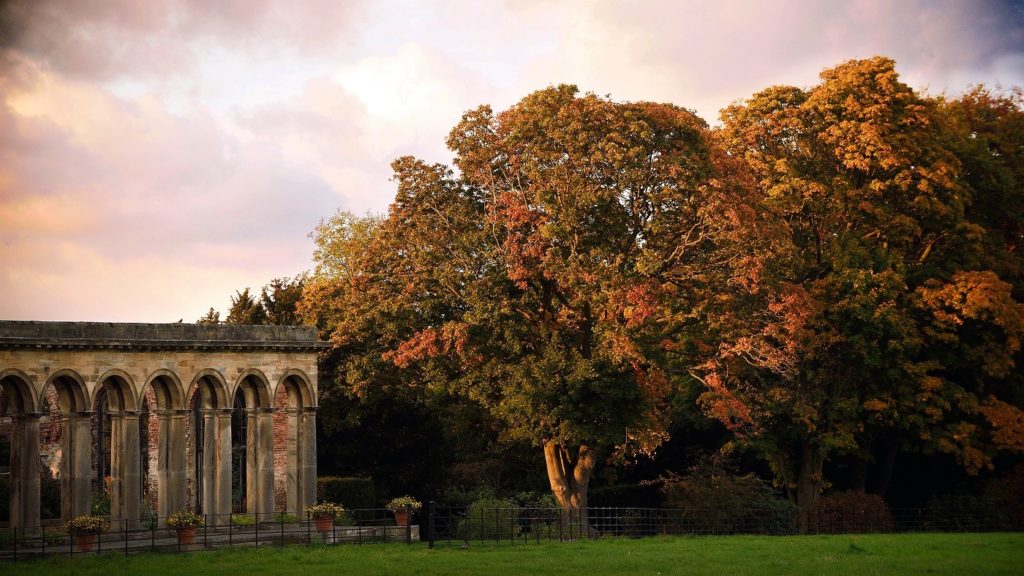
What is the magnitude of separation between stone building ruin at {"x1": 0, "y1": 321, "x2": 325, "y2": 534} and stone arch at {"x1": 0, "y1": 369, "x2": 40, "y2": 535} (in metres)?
0.03

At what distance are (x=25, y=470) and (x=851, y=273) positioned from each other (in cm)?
2571

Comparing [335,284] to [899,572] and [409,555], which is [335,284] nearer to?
[409,555]

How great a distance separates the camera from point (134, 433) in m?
36.0

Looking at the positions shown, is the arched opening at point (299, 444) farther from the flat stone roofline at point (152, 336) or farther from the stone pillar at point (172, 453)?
the stone pillar at point (172, 453)

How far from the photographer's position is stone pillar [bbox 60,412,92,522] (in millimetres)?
34625

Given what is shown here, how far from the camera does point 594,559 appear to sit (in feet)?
97.4

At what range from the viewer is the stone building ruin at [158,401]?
33.7 m

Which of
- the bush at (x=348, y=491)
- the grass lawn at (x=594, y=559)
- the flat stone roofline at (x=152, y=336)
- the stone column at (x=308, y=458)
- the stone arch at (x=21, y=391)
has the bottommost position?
the grass lawn at (x=594, y=559)

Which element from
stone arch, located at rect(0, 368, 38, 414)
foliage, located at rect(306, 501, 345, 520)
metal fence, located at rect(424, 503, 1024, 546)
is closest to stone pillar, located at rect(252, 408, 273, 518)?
foliage, located at rect(306, 501, 345, 520)

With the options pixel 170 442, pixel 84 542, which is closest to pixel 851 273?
pixel 170 442

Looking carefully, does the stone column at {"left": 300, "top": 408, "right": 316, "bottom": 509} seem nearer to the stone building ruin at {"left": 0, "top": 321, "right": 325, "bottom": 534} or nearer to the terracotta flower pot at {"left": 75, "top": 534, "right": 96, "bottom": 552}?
the stone building ruin at {"left": 0, "top": 321, "right": 325, "bottom": 534}

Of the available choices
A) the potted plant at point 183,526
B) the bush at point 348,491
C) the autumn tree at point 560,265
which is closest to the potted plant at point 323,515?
the potted plant at point 183,526

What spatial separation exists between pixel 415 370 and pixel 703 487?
10.3 m

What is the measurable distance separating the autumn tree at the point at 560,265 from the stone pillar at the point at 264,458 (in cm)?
438
